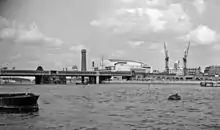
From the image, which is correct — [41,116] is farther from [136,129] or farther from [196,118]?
[196,118]

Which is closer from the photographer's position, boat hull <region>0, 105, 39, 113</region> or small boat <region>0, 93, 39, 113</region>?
small boat <region>0, 93, 39, 113</region>

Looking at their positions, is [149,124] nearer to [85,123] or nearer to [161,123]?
[161,123]

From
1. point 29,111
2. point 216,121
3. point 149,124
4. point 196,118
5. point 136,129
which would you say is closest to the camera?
point 136,129

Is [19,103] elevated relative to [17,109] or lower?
elevated

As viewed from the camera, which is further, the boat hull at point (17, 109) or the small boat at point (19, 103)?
the boat hull at point (17, 109)

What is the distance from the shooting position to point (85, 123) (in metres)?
38.8

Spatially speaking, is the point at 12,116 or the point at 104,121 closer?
the point at 104,121

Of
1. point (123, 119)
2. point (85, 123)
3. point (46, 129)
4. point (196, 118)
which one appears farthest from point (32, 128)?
point (196, 118)

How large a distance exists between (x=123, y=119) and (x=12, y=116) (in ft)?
50.0

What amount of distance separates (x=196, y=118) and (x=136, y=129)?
1227cm

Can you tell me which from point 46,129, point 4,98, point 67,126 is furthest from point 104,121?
point 4,98

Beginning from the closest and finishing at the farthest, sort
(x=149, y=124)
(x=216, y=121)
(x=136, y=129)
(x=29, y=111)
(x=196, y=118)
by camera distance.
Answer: (x=136, y=129) < (x=149, y=124) < (x=216, y=121) < (x=196, y=118) < (x=29, y=111)

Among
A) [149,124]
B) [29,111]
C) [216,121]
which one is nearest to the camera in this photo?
[149,124]

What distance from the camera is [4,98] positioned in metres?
49.8
